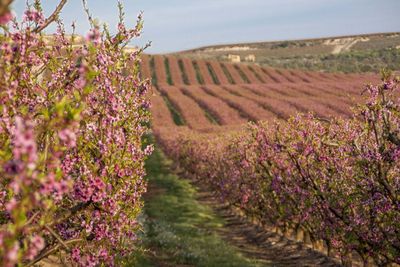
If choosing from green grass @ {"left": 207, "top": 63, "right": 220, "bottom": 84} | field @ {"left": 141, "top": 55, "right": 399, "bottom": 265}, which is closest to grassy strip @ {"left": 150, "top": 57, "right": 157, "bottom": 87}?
green grass @ {"left": 207, "top": 63, "right": 220, "bottom": 84}

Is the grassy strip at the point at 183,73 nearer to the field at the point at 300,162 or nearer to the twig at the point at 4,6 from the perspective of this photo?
the field at the point at 300,162

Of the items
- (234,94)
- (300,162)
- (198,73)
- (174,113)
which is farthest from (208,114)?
(300,162)

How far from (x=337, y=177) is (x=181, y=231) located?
34.6 feet

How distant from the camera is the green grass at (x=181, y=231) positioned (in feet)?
53.6

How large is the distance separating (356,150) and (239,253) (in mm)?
9852

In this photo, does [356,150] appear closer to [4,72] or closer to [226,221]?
[4,72]

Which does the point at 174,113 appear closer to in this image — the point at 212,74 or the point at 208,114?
the point at 208,114

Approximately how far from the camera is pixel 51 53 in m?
7.67

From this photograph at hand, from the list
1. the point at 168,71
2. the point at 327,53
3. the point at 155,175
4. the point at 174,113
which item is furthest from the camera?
the point at 327,53

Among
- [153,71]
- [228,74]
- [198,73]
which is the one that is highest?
[153,71]

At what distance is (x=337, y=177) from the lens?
12.5m

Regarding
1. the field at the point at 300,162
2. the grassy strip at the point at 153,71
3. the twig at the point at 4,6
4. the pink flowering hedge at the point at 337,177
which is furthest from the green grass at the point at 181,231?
the grassy strip at the point at 153,71

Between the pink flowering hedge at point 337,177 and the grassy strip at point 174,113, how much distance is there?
3331 centimetres

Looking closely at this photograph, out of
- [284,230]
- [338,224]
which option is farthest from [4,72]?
[284,230]
